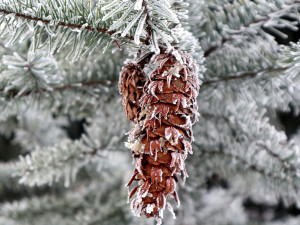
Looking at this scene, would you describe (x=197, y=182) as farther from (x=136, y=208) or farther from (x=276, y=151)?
(x=136, y=208)

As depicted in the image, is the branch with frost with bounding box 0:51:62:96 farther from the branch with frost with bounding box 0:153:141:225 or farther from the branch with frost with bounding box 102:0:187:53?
the branch with frost with bounding box 0:153:141:225

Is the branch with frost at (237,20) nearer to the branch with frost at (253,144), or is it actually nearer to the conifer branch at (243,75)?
the conifer branch at (243,75)

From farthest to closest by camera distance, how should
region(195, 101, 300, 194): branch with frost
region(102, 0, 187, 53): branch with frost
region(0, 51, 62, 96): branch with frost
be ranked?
region(195, 101, 300, 194): branch with frost < region(0, 51, 62, 96): branch with frost < region(102, 0, 187, 53): branch with frost

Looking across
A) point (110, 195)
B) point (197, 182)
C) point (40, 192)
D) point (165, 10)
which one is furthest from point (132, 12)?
point (40, 192)

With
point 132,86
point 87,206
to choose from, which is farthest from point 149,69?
point 87,206

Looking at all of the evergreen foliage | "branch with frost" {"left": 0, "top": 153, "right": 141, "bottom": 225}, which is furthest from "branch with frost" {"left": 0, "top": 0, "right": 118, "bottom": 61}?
"branch with frost" {"left": 0, "top": 153, "right": 141, "bottom": 225}

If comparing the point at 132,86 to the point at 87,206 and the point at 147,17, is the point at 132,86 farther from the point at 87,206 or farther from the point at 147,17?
the point at 87,206

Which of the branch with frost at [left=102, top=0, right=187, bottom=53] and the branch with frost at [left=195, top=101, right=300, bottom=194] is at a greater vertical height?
the branch with frost at [left=102, top=0, right=187, bottom=53]

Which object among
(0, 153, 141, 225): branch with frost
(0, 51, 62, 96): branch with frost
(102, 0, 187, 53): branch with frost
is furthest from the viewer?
(0, 153, 141, 225): branch with frost
